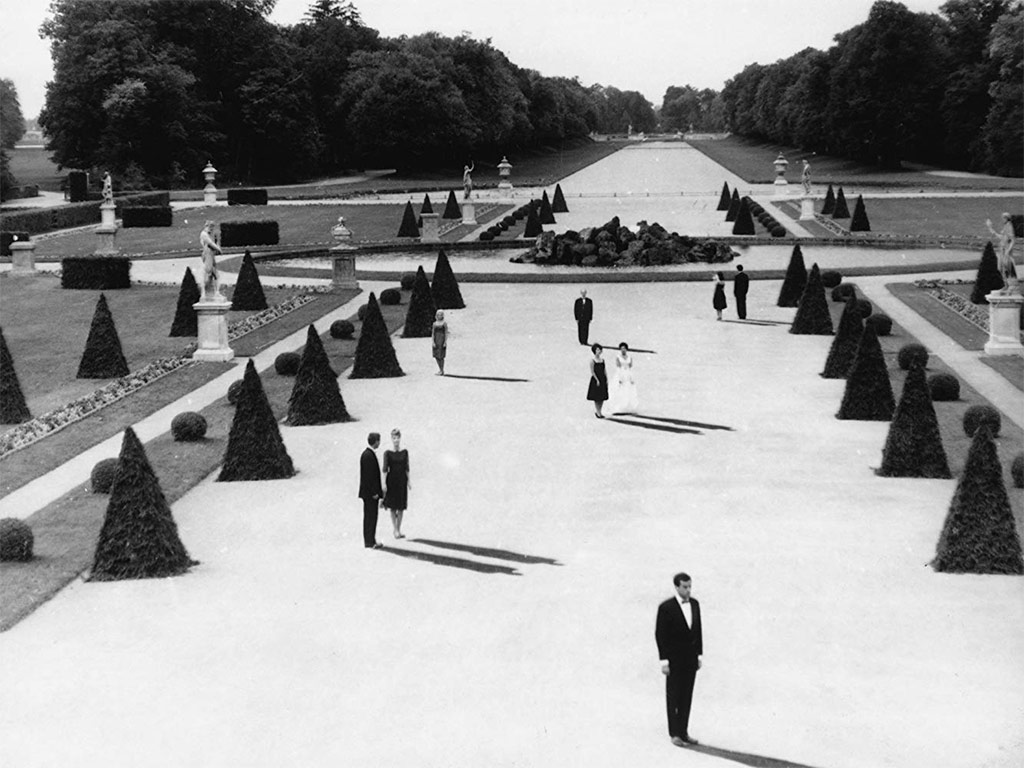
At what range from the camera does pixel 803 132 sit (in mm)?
118312

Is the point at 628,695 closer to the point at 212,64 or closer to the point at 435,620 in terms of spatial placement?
the point at 435,620

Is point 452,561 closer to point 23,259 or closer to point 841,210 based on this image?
point 23,259

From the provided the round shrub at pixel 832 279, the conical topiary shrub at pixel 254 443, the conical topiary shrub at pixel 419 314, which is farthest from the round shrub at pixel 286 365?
the round shrub at pixel 832 279

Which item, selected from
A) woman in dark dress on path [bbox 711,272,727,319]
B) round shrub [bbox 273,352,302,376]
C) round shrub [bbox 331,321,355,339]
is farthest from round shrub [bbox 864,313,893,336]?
round shrub [bbox 273,352,302,376]

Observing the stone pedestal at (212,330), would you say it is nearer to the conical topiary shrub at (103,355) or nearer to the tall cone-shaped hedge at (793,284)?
the conical topiary shrub at (103,355)

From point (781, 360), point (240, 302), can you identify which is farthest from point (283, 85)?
point (781, 360)

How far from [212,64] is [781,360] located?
7473cm

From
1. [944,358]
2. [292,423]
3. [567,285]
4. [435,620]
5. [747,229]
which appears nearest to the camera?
[435,620]

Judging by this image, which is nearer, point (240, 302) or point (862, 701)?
point (862, 701)

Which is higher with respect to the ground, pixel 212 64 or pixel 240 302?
pixel 212 64

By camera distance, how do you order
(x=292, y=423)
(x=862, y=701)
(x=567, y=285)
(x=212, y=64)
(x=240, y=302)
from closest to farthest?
(x=862, y=701) < (x=292, y=423) < (x=240, y=302) < (x=567, y=285) < (x=212, y=64)

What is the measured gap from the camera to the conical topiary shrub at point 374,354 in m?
28.8

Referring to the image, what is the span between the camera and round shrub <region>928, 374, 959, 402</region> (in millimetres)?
25422

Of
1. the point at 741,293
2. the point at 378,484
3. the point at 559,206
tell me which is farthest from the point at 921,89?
the point at 378,484
